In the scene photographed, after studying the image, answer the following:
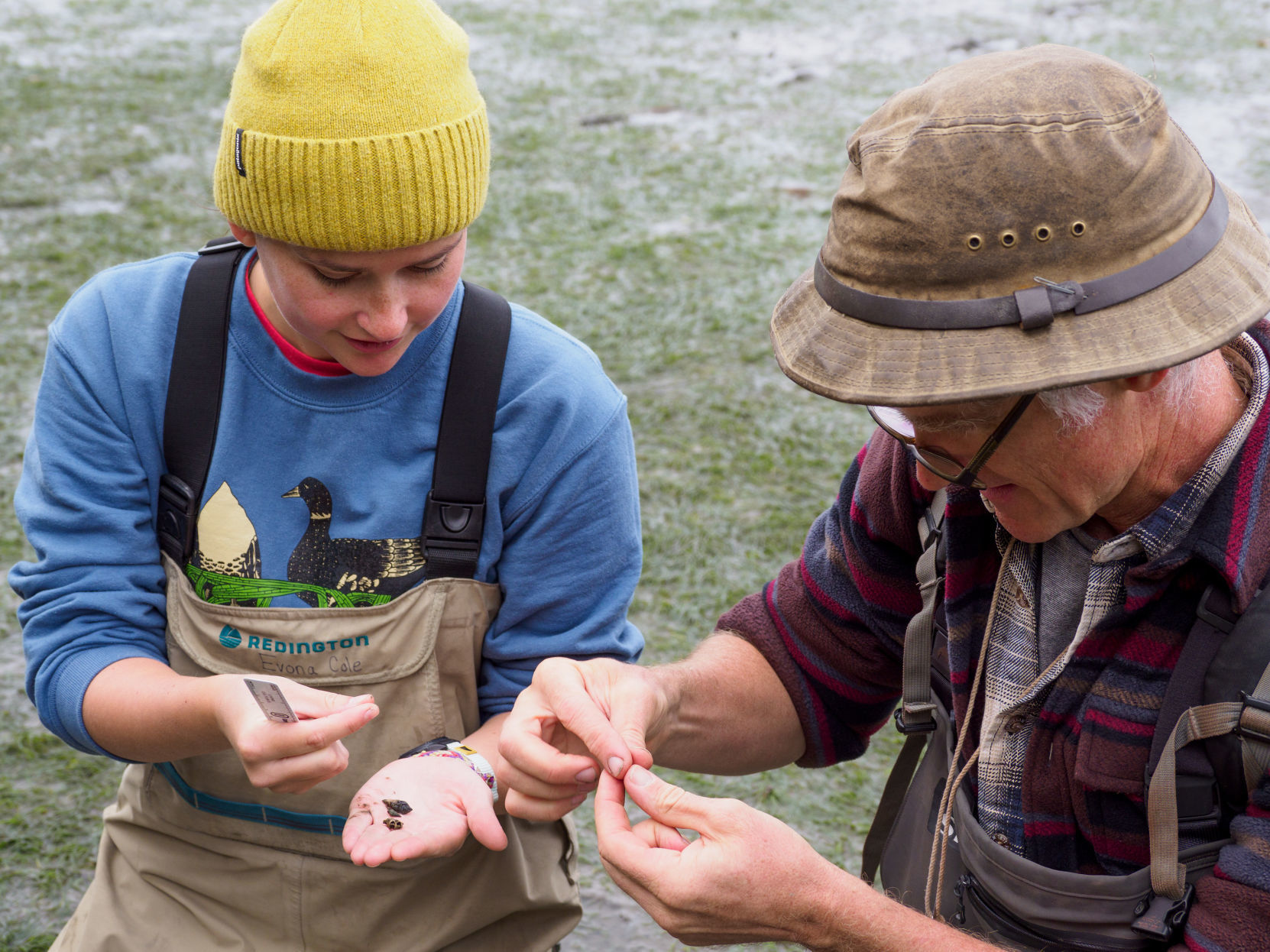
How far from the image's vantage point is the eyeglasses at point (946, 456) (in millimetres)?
1761

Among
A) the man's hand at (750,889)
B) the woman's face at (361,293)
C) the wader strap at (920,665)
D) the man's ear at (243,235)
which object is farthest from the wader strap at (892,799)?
the man's ear at (243,235)

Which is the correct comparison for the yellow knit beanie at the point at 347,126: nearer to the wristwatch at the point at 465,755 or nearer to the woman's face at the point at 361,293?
the woman's face at the point at 361,293

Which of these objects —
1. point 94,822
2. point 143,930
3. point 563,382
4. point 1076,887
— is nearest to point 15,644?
point 94,822

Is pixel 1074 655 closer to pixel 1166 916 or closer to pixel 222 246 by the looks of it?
pixel 1166 916

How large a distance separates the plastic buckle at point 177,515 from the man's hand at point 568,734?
2.06ft

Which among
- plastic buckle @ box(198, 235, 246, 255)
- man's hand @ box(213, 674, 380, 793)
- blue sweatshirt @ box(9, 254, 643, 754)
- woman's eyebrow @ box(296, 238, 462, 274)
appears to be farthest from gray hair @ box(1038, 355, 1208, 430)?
plastic buckle @ box(198, 235, 246, 255)

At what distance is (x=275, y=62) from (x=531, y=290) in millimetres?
4315

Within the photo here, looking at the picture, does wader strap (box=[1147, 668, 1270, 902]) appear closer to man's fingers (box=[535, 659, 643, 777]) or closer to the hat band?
the hat band

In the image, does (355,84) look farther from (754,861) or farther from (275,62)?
(754,861)

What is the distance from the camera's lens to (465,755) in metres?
2.12

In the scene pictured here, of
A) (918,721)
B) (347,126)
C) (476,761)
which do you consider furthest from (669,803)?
(347,126)

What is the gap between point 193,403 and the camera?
81.9 inches

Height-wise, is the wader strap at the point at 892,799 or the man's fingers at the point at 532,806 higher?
the man's fingers at the point at 532,806

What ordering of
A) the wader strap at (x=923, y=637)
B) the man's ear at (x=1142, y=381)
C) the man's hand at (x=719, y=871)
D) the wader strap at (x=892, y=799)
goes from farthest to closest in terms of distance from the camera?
the wader strap at (x=892, y=799)
the wader strap at (x=923, y=637)
the man's hand at (x=719, y=871)
the man's ear at (x=1142, y=381)
